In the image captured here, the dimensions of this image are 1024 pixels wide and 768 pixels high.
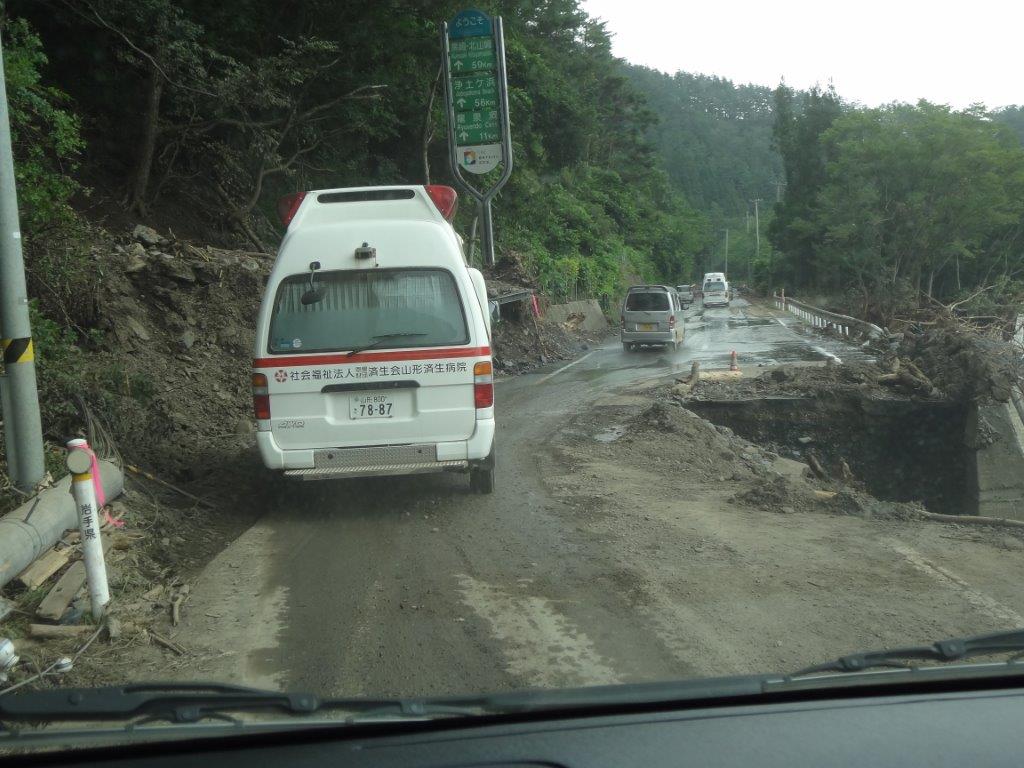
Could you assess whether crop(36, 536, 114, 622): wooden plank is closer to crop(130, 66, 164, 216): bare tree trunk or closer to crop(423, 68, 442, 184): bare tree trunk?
crop(130, 66, 164, 216): bare tree trunk

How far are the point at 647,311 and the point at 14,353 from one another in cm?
2227

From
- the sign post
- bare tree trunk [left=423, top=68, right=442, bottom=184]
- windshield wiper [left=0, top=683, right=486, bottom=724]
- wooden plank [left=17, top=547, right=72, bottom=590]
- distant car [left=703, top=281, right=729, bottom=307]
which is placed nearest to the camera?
windshield wiper [left=0, top=683, right=486, bottom=724]

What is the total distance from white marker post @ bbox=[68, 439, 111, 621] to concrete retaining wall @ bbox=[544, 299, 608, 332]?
28107 millimetres

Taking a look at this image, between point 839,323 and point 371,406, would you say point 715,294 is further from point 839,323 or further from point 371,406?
point 371,406

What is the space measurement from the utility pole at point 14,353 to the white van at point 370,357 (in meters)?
1.65

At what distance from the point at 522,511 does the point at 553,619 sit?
8.86ft

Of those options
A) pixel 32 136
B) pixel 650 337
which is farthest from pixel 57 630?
pixel 650 337

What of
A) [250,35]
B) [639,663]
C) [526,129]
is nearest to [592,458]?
[639,663]

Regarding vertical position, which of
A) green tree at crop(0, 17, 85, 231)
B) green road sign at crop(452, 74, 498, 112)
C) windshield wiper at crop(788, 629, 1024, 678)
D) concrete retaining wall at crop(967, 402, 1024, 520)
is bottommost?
concrete retaining wall at crop(967, 402, 1024, 520)

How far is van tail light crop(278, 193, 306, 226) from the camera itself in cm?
831

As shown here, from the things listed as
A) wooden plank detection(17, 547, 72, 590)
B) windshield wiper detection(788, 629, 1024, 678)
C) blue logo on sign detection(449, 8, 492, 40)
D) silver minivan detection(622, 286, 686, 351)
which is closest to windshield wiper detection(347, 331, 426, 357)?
wooden plank detection(17, 547, 72, 590)

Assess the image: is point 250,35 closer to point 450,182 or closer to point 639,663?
point 450,182

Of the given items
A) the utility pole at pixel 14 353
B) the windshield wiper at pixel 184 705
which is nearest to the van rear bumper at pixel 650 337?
the utility pole at pixel 14 353

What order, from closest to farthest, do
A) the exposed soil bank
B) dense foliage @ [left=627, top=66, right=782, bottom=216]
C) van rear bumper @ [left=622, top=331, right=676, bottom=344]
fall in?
1. the exposed soil bank
2. van rear bumper @ [left=622, top=331, right=676, bottom=344]
3. dense foliage @ [left=627, top=66, right=782, bottom=216]
